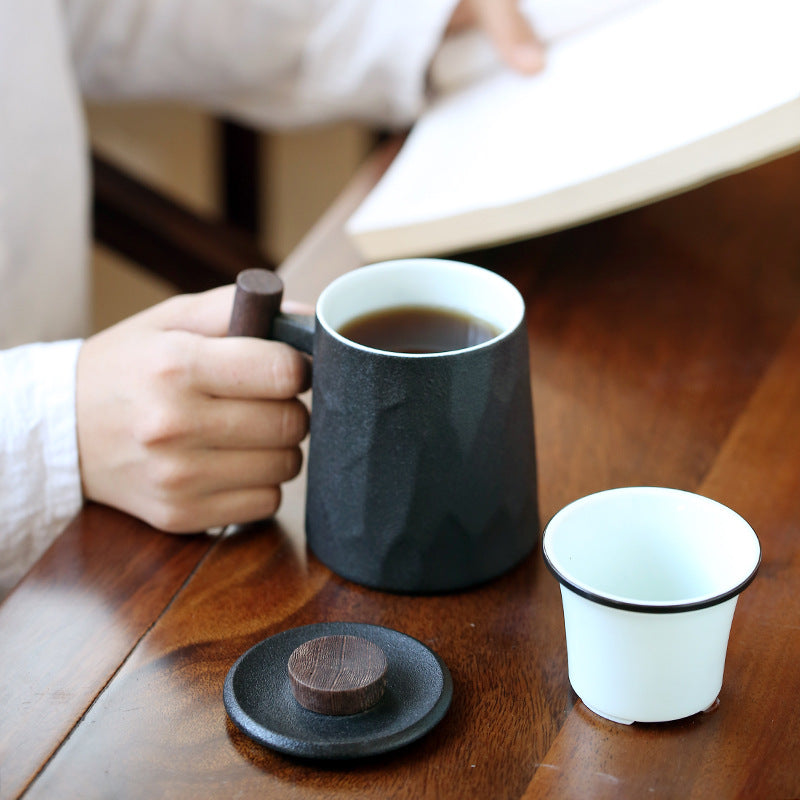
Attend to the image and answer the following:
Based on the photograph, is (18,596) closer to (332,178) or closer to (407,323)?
(407,323)

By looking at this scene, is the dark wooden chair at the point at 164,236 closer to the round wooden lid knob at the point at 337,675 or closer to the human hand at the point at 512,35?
the human hand at the point at 512,35

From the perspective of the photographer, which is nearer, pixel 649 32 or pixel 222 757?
pixel 222 757

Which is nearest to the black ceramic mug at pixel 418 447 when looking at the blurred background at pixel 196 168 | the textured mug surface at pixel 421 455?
the textured mug surface at pixel 421 455

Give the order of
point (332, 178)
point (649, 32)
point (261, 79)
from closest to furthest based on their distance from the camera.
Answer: point (649, 32) < point (261, 79) < point (332, 178)

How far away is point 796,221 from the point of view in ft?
2.68

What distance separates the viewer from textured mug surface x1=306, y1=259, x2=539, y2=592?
41 centimetres

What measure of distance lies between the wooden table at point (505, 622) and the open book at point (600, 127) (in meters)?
0.08

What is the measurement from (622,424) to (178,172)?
129 cm

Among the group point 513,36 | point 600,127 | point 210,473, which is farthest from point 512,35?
point 210,473

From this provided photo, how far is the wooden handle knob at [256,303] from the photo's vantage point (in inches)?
18.3

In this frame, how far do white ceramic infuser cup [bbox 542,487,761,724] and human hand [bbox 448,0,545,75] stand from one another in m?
0.49

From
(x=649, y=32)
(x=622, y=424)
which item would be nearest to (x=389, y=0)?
(x=649, y=32)

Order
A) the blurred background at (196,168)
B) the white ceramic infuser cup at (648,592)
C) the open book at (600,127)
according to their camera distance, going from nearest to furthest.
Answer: the white ceramic infuser cup at (648,592)
the open book at (600,127)
the blurred background at (196,168)

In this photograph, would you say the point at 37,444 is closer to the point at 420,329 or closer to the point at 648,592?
the point at 420,329
